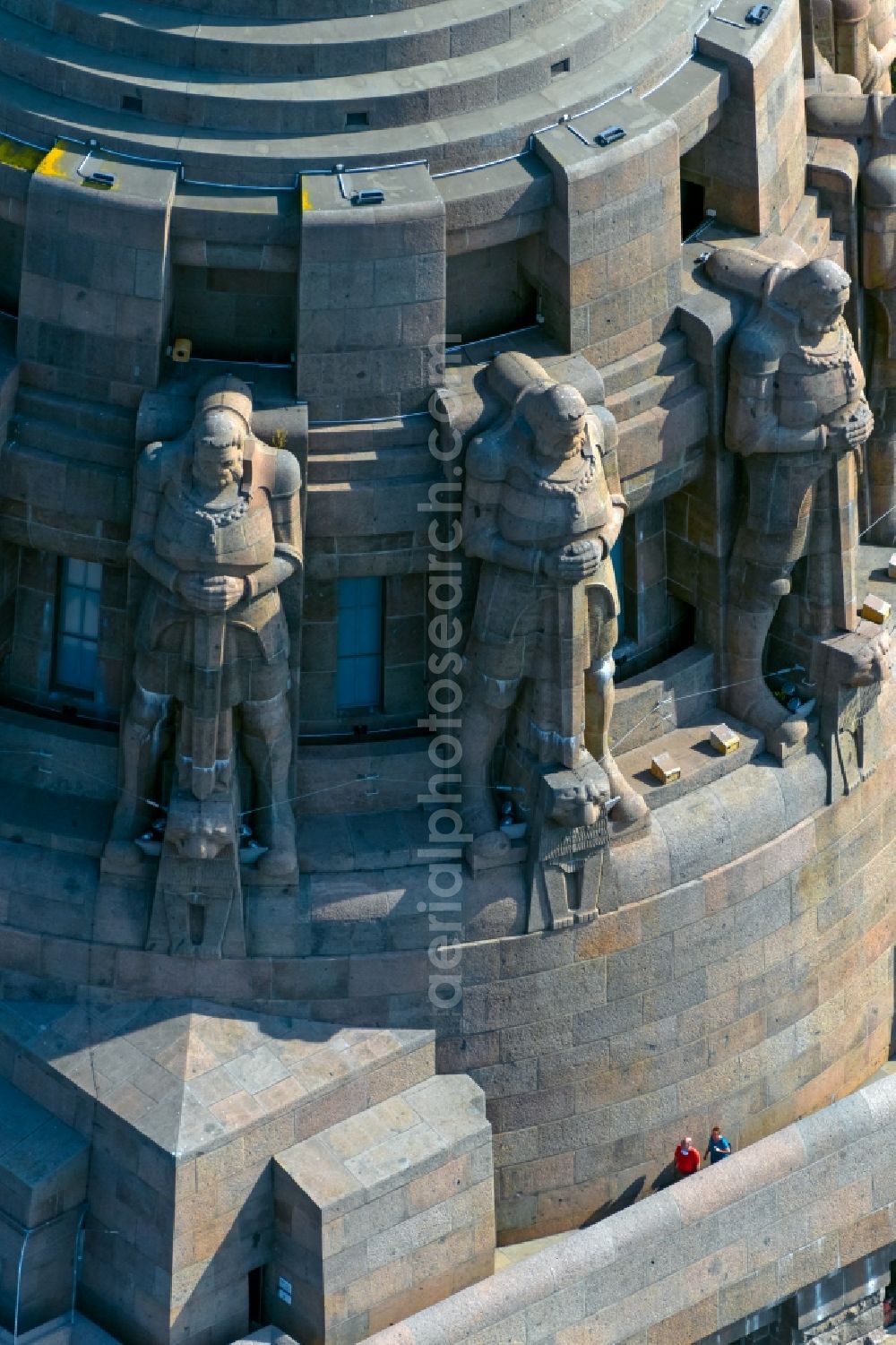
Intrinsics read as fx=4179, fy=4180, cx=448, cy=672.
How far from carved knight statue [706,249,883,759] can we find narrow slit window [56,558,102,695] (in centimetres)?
937

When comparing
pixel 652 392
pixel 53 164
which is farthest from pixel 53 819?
pixel 652 392

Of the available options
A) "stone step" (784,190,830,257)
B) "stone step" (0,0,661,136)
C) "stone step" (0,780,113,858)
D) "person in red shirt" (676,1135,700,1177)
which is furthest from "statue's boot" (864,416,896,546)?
"stone step" (0,780,113,858)

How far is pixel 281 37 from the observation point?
2248 inches

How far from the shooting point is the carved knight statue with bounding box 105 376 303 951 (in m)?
56.1

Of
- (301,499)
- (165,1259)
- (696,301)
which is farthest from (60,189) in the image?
(165,1259)

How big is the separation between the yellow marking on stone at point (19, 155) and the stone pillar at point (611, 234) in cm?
692

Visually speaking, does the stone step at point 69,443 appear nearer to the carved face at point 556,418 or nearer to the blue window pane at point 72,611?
the blue window pane at point 72,611

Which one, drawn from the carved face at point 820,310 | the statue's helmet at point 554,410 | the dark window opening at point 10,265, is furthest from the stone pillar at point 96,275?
the carved face at point 820,310

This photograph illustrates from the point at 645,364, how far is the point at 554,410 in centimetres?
340

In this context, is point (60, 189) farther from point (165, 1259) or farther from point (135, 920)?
point (165, 1259)

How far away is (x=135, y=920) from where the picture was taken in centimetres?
5953

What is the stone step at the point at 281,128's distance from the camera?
2235 inches

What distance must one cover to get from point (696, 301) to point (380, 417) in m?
Answer: 5.18

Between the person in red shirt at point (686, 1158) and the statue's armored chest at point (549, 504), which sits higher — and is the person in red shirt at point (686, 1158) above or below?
below
